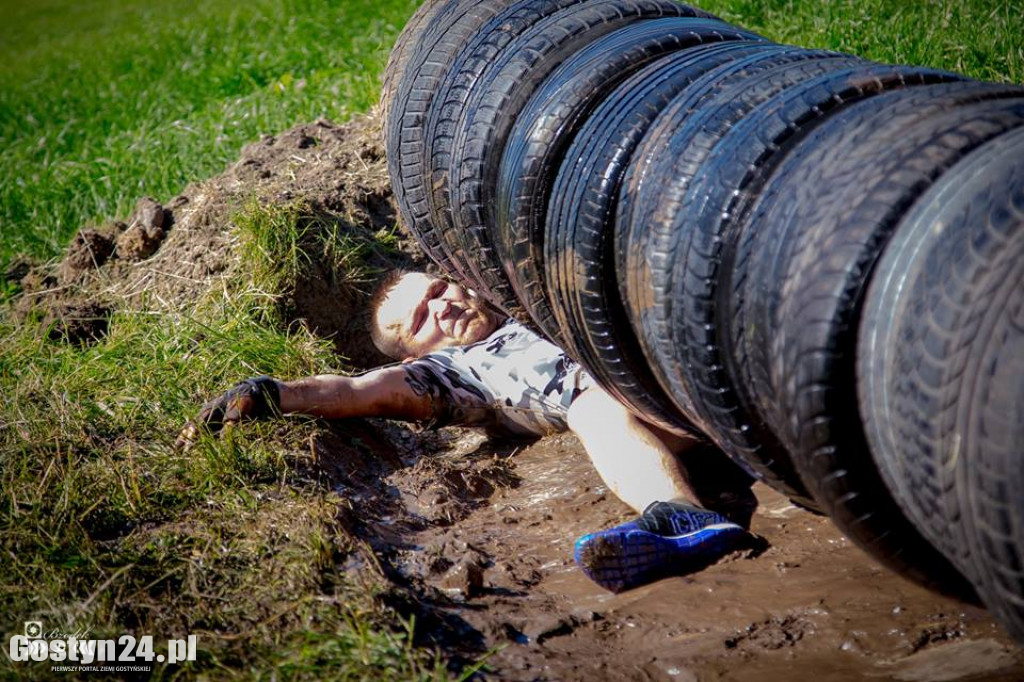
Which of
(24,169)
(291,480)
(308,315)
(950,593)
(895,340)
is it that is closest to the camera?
(895,340)

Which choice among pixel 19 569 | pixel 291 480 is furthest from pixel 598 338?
pixel 19 569

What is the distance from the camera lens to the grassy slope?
2.80m

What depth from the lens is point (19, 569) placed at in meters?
3.05

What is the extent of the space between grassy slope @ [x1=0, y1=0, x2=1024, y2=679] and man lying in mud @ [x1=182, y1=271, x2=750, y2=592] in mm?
323

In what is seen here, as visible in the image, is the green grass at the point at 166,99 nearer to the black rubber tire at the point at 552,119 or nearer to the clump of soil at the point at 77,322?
the clump of soil at the point at 77,322

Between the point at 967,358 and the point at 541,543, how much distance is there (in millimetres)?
1783

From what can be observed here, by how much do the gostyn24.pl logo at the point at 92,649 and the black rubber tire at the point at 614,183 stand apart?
1.42 meters

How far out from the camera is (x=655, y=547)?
10.1 ft

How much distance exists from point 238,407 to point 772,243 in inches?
86.4

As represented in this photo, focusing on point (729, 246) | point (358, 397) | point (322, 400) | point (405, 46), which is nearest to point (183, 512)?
point (322, 400)

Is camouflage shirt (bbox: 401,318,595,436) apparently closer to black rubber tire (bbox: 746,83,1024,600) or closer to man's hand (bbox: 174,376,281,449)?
man's hand (bbox: 174,376,281,449)

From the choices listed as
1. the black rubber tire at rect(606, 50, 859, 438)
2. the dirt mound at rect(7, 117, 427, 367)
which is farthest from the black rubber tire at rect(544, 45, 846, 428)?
the dirt mound at rect(7, 117, 427, 367)

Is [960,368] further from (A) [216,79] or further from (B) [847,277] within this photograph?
(A) [216,79]

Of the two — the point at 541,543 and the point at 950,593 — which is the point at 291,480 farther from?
the point at 950,593
